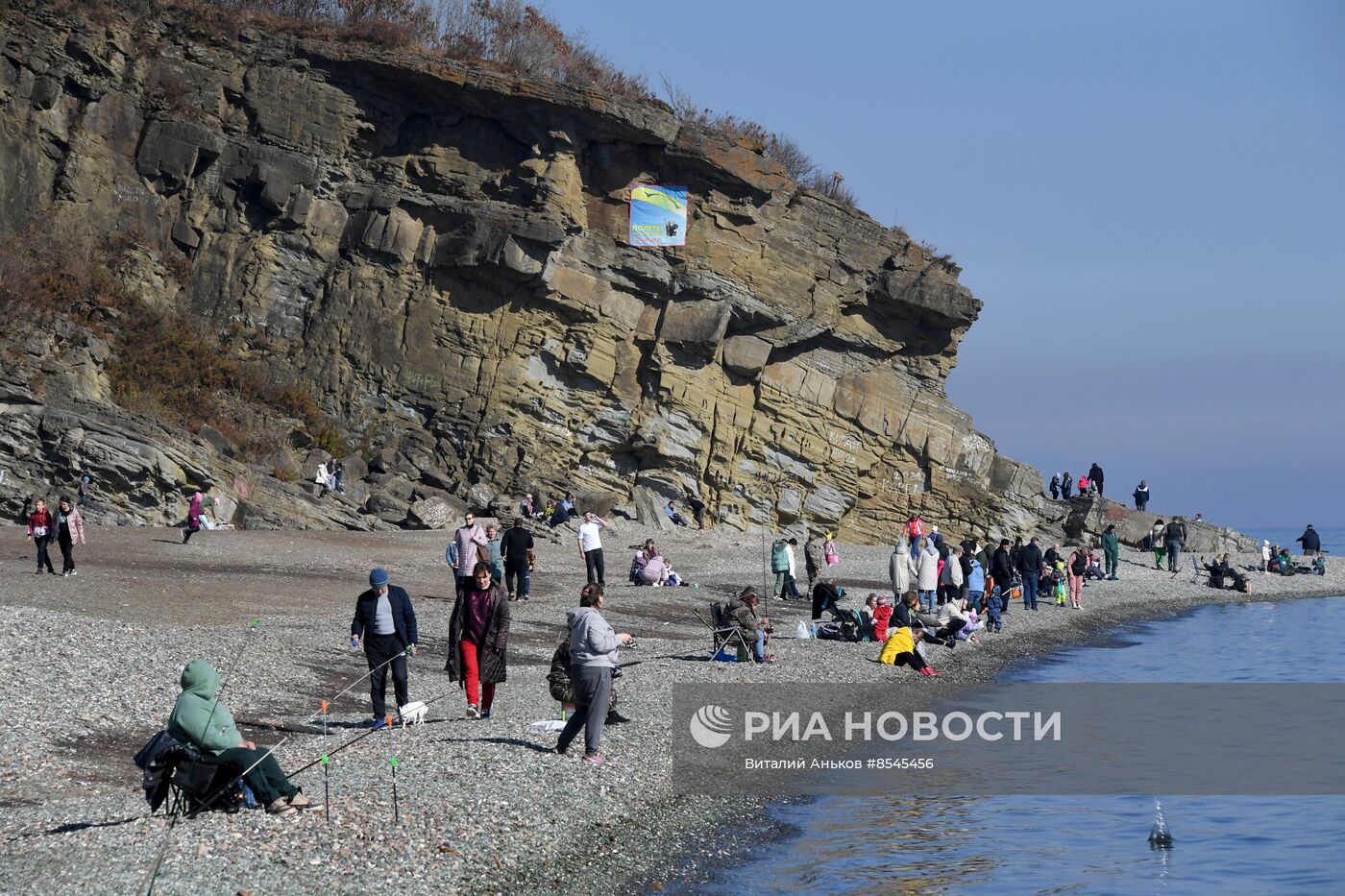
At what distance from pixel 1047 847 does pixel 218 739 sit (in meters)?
7.76

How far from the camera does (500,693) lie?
53.6 feet

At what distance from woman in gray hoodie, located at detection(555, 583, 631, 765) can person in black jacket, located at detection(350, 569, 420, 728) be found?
6.76ft

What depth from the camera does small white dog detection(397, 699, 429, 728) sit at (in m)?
13.6

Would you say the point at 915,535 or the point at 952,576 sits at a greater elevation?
the point at 915,535

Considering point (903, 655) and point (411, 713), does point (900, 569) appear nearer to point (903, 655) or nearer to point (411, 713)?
point (903, 655)

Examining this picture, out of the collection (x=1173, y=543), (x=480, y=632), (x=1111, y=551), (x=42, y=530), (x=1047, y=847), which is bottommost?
(x=1047, y=847)

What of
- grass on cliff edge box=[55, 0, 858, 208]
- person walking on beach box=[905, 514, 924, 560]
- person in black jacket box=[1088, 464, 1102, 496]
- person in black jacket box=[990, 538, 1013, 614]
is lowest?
person in black jacket box=[990, 538, 1013, 614]

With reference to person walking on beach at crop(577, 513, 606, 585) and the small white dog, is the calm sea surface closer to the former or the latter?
the small white dog

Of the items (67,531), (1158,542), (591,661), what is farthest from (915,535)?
(1158,542)

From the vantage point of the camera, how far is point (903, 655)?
20.8 metres

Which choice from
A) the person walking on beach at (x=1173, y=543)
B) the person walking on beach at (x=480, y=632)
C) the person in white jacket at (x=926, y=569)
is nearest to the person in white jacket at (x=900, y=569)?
the person in white jacket at (x=926, y=569)

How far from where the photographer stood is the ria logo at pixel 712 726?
592 inches

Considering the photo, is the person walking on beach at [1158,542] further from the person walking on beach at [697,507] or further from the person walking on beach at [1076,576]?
the person walking on beach at [697,507]

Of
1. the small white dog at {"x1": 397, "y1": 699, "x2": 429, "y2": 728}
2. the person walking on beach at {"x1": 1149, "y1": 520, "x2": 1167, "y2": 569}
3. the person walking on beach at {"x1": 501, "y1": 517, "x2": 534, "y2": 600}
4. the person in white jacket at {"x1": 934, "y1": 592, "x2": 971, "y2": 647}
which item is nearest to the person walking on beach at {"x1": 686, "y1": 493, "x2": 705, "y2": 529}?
the person walking on beach at {"x1": 1149, "y1": 520, "x2": 1167, "y2": 569}
